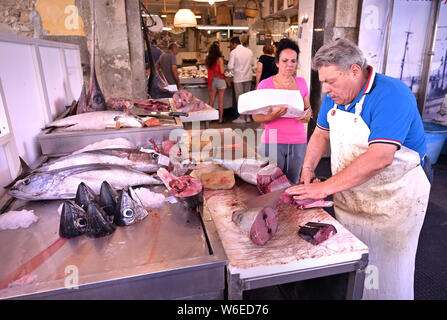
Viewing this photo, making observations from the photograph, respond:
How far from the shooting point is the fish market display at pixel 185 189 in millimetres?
1772

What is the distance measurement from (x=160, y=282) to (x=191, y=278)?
0.13m

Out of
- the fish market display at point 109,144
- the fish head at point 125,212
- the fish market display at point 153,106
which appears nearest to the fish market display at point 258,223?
the fish head at point 125,212

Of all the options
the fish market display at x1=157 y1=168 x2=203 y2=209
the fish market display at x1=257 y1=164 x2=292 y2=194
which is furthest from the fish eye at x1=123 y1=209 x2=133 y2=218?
the fish market display at x1=257 y1=164 x2=292 y2=194

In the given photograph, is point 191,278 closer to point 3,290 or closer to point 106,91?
point 3,290

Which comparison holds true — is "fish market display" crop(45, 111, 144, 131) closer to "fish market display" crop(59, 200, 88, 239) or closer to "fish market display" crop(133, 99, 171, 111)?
"fish market display" crop(133, 99, 171, 111)

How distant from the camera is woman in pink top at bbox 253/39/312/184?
3.28 meters

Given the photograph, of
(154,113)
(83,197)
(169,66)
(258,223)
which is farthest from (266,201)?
(169,66)

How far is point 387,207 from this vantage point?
83.4 inches

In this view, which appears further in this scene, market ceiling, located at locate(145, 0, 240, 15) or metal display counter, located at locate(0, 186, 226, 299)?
market ceiling, located at locate(145, 0, 240, 15)

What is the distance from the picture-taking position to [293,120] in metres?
3.37

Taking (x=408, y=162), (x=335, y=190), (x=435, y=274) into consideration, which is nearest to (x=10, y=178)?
(x=335, y=190)

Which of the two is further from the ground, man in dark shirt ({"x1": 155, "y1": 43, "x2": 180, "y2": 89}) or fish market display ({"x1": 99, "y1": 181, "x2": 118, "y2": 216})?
man in dark shirt ({"x1": 155, "y1": 43, "x2": 180, "y2": 89})

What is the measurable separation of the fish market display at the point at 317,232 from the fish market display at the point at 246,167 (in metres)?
0.64

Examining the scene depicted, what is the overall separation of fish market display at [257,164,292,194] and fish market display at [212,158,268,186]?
3.4 inches
